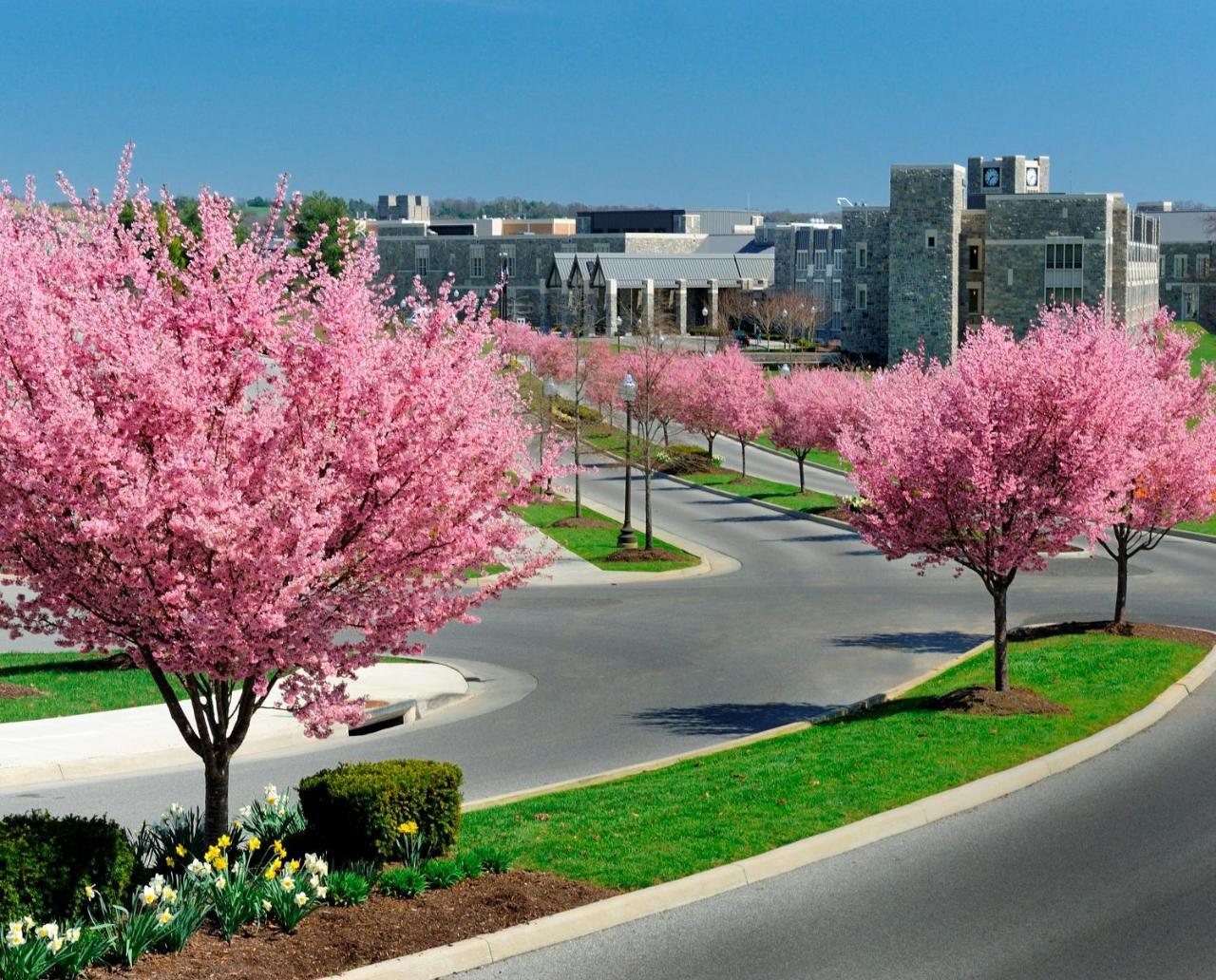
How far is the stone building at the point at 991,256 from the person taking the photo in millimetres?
99125

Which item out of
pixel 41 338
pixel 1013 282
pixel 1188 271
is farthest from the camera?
pixel 1188 271

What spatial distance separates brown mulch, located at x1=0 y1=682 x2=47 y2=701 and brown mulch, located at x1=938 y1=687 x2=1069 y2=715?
12.7 m

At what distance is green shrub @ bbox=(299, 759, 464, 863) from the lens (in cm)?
1240

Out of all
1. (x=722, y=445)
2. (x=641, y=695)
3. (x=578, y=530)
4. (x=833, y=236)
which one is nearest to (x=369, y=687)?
(x=641, y=695)

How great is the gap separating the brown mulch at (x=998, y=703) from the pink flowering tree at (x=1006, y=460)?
1.03 feet

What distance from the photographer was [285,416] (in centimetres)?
1111

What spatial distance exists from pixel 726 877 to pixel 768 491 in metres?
44.4

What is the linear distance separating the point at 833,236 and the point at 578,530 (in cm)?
10127

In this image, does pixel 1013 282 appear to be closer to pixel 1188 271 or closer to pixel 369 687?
pixel 1188 271

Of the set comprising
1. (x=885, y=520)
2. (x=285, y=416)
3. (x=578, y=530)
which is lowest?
(x=578, y=530)

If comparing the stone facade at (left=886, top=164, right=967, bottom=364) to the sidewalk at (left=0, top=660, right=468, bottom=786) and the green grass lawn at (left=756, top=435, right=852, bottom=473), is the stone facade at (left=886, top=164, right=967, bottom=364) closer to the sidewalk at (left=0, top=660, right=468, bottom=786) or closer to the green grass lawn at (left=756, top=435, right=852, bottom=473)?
the green grass lawn at (left=756, top=435, right=852, bottom=473)

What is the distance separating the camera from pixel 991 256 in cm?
10200

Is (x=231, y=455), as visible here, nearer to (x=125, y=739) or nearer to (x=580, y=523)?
(x=125, y=739)

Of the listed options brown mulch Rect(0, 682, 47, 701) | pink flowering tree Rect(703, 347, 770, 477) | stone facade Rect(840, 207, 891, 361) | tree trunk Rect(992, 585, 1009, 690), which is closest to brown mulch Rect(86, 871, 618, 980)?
tree trunk Rect(992, 585, 1009, 690)
